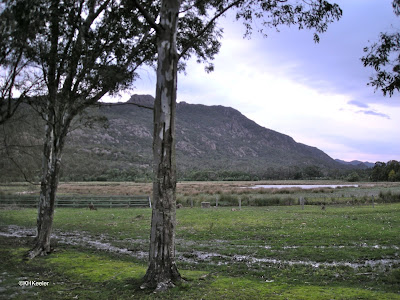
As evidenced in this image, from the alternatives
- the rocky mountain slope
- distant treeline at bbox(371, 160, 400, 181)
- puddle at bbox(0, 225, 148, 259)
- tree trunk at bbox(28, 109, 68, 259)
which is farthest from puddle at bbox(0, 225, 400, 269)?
distant treeline at bbox(371, 160, 400, 181)

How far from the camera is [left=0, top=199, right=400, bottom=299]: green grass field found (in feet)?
20.7

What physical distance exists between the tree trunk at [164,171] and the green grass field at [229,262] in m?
0.45

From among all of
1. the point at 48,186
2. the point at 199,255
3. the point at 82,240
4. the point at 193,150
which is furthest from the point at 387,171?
the point at 48,186

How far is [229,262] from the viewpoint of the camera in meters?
9.63

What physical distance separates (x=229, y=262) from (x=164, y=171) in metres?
4.42

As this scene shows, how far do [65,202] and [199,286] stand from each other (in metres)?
29.2

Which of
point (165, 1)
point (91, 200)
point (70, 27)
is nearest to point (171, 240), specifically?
point (165, 1)

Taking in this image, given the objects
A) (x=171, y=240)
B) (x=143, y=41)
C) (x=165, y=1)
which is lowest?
(x=171, y=240)

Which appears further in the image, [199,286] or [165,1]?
[165,1]

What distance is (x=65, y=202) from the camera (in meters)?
32.3

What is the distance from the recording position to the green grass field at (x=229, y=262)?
20.7ft

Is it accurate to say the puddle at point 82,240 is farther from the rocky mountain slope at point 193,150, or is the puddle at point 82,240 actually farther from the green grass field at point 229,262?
the rocky mountain slope at point 193,150

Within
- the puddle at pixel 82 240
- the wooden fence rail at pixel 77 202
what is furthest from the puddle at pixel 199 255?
the wooden fence rail at pixel 77 202

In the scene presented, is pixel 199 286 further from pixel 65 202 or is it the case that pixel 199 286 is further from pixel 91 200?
pixel 65 202
